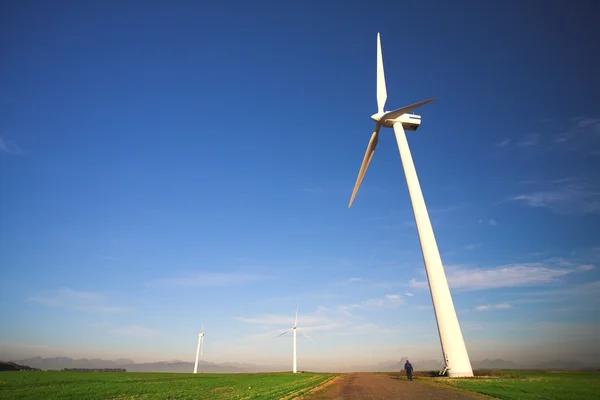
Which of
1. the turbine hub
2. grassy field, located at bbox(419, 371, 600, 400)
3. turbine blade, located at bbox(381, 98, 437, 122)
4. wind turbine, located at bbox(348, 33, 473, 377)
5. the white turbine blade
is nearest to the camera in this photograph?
grassy field, located at bbox(419, 371, 600, 400)

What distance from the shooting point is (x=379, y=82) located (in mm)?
57812

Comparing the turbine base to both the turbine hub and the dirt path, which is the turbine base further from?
the turbine hub

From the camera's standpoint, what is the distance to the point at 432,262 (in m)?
38.0

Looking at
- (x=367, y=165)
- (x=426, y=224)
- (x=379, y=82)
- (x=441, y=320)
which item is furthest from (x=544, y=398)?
(x=379, y=82)

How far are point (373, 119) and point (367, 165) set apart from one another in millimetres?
8109

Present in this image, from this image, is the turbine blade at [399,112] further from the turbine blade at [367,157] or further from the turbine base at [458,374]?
the turbine base at [458,374]

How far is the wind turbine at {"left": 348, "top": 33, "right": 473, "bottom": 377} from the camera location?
34559 mm

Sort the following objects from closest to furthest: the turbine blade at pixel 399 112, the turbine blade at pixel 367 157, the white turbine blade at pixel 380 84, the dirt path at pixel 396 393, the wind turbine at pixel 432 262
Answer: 1. the dirt path at pixel 396 393
2. the wind turbine at pixel 432 262
3. the turbine blade at pixel 399 112
4. the turbine blade at pixel 367 157
5. the white turbine blade at pixel 380 84

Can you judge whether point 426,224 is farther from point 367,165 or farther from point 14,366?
point 14,366

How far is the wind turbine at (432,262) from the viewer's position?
34559 millimetres

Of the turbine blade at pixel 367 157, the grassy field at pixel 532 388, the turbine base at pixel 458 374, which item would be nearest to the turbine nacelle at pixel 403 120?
the turbine blade at pixel 367 157

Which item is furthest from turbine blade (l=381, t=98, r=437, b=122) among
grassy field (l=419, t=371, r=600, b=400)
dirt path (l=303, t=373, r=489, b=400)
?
dirt path (l=303, t=373, r=489, b=400)

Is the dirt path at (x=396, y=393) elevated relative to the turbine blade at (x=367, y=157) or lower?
lower

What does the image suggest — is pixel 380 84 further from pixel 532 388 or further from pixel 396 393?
pixel 396 393
